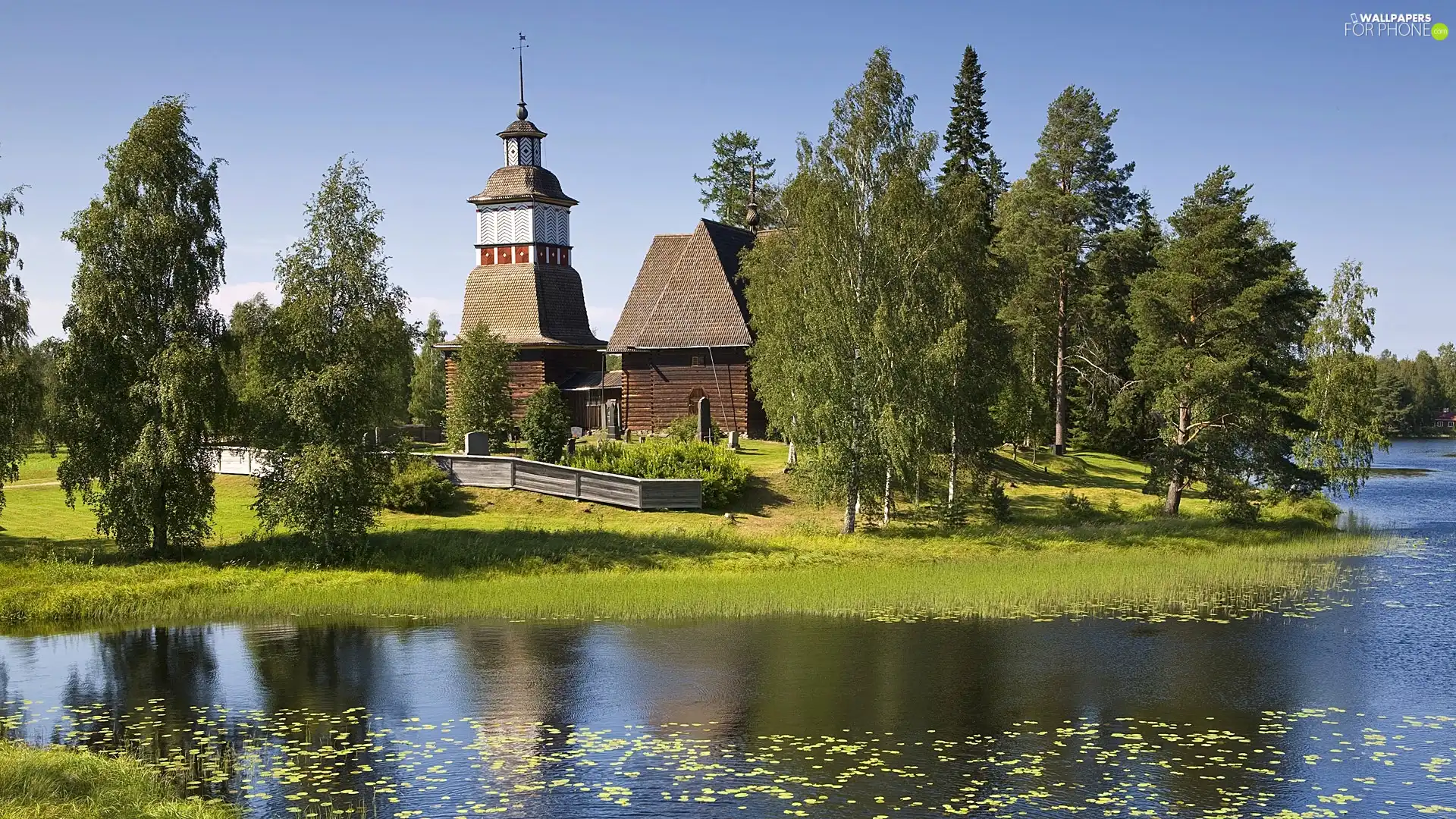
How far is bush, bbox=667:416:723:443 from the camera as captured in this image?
4975 cm

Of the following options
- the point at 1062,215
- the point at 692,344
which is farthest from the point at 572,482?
the point at 1062,215

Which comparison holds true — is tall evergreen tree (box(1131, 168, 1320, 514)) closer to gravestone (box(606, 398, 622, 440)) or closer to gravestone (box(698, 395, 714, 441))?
gravestone (box(698, 395, 714, 441))

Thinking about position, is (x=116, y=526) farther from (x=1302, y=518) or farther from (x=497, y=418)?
(x=1302, y=518)

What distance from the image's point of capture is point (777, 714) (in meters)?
19.1

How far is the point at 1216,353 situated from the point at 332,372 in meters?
30.0

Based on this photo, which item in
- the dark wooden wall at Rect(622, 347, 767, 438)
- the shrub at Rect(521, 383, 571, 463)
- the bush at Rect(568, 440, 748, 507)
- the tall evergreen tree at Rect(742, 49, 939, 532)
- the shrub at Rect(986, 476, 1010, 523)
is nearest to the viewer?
the tall evergreen tree at Rect(742, 49, 939, 532)

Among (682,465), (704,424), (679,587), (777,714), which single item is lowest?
(777,714)

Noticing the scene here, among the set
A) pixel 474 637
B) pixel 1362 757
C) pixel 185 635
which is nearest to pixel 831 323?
pixel 474 637

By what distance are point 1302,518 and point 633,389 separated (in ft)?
97.1

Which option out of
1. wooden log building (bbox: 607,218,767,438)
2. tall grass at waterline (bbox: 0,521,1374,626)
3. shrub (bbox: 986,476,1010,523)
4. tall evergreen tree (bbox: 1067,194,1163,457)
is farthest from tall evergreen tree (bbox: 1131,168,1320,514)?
wooden log building (bbox: 607,218,767,438)

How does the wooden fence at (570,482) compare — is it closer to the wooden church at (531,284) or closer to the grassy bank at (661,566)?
the grassy bank at (661,566)

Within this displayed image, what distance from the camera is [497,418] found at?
53.7 meters

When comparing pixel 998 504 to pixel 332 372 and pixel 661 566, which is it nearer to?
pixel 661 566

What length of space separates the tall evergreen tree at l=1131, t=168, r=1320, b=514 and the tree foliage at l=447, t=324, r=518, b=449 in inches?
1036
